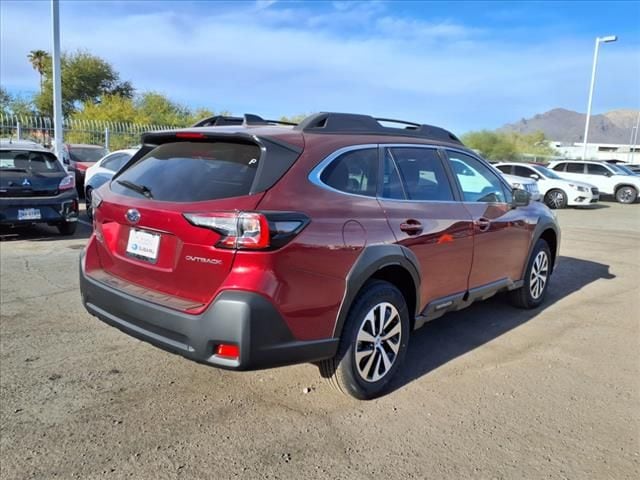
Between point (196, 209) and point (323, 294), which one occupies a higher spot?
point (196, 209)

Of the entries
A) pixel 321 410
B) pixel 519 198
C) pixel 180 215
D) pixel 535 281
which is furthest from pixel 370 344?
pixel 535 281

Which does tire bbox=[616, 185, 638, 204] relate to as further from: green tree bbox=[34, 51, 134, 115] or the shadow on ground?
green tree bbox=[34, 51, 134, 115]

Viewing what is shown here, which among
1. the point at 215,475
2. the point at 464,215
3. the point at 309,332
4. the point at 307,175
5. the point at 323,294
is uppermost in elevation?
the point at 307,175

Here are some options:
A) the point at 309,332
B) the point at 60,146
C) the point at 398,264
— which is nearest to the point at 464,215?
the point at 398,264

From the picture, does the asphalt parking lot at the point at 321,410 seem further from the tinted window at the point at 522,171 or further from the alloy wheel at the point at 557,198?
the tinted window at the point at 522,171

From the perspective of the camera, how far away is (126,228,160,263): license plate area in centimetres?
300

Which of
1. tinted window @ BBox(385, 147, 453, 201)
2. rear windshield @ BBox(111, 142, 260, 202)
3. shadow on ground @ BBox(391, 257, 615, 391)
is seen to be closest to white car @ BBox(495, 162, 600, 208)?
shadow on ground @ BBox(391, 257, 615, 391)

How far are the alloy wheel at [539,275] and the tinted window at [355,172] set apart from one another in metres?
2.70

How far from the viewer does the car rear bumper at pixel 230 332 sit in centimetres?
265

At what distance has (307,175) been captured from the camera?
9.80ft

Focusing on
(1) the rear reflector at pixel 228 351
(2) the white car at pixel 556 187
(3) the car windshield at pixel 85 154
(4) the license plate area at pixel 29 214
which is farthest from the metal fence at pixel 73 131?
(1) the rear reflector at pixel 228 351

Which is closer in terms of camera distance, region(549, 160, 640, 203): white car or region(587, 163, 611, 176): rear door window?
region(549, 160, 640, 203): white car

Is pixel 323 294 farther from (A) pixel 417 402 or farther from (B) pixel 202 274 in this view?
(A) pixel 417 402

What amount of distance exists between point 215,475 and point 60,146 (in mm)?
13125
